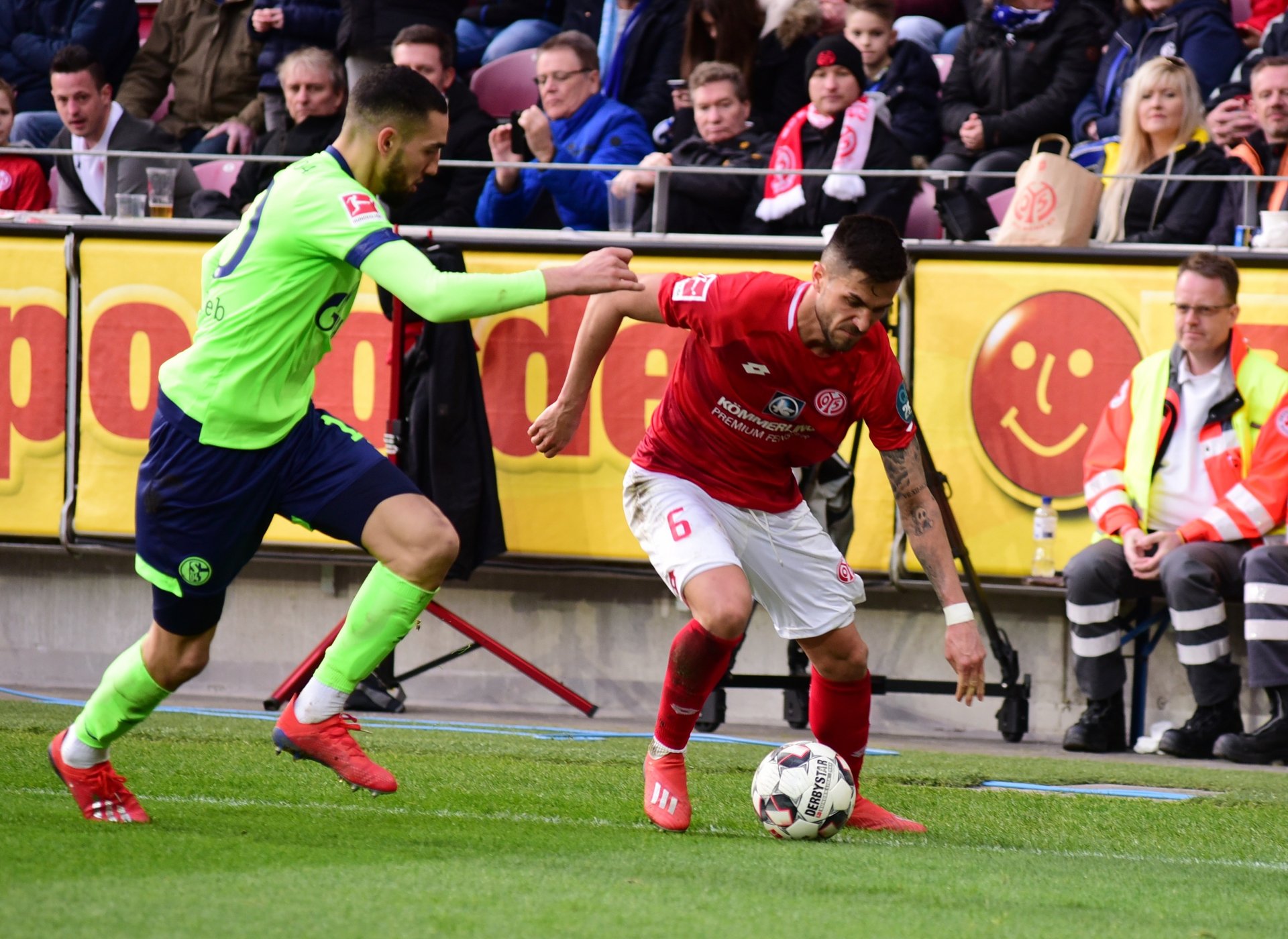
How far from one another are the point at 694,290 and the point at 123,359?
5.34 metres

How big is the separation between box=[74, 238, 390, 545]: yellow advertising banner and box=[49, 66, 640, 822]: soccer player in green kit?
431cm

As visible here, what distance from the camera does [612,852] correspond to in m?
4.83

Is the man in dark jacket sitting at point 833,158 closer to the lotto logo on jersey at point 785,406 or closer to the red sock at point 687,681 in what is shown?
the lotto logo on jersey at point 785,406

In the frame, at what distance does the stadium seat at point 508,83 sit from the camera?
11523 millimetres

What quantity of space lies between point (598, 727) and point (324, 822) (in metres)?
3.67

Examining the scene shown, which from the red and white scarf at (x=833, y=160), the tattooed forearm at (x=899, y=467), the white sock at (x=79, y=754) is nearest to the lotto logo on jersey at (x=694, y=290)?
the tattooed forearm at (x=899, y=467)

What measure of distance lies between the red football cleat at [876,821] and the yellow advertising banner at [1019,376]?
335cm

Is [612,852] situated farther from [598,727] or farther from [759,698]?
[759,698]

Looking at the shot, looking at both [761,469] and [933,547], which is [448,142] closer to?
[761,469]

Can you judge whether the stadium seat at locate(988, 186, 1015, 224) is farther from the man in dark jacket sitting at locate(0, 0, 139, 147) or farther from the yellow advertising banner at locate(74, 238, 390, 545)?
the man in dark jacket sitting at locate(0, 0, 139, 147)

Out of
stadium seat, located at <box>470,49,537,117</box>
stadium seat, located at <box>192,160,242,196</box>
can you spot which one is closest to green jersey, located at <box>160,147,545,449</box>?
stadium seat, located at <box>192,160,242,196</box>

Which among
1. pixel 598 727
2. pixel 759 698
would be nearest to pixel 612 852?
pixel 598 727

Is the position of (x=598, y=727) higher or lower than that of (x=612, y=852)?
lower

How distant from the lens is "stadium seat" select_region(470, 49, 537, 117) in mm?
11523
